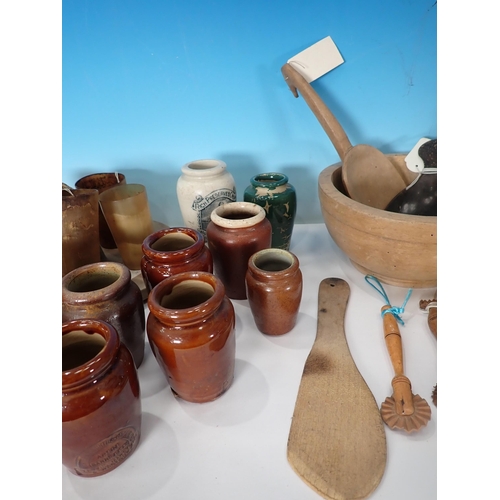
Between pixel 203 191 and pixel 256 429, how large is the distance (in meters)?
0.43

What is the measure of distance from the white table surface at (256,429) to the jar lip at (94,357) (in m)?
0.13

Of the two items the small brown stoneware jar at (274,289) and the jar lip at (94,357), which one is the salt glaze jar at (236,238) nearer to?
the small brown stoneware jar at (274,289)

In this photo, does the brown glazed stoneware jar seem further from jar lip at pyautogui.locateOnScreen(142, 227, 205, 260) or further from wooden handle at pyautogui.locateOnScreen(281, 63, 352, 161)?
wooden handle at pyautogui.locateOnScreen(281, 63, 352, 161)

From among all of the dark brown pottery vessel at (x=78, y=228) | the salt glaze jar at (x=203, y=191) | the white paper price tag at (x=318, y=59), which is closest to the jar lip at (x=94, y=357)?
the dark brown pottery vessel at (x=78, y=228)

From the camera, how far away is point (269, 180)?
0.78m

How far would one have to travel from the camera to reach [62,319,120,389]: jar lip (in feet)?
1.14

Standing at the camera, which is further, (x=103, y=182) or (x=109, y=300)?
(x=103, y=182)

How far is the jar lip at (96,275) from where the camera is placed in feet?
1.55

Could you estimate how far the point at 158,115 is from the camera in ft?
2.60

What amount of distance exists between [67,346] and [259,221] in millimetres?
341

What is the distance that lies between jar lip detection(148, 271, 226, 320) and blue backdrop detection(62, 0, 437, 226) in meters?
0.43

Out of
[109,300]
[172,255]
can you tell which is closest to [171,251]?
[172,255]

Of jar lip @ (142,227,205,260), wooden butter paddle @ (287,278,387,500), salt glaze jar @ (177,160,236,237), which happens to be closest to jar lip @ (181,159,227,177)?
salt glaze jar @ (177,160,236,237)

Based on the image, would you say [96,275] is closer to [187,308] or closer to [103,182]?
[187,308]
